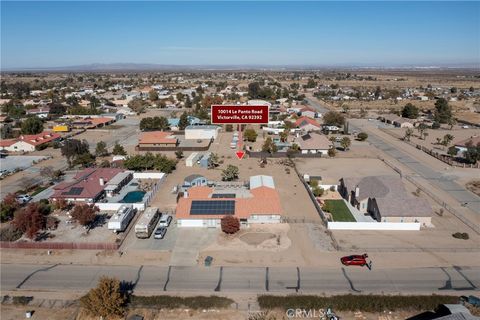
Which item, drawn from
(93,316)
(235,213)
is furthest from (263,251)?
(93,316)

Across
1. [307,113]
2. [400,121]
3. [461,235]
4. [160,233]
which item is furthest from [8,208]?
[400,121]

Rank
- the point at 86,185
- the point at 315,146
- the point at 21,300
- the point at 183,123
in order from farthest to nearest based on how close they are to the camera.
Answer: the point at 183,123, the point at 315,146, the point at 86,185, the point at 21,300

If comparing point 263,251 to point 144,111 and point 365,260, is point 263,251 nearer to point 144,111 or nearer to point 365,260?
point 365,260

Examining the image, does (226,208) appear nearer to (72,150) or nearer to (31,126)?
(72,150)

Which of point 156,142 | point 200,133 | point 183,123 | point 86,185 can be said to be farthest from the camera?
point 183,123

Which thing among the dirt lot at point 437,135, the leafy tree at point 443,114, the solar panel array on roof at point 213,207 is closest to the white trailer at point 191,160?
the solar panel array on roof at point 213,207

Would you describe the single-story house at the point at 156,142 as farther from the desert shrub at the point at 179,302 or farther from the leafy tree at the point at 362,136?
the desert shrub at the point at 179,302

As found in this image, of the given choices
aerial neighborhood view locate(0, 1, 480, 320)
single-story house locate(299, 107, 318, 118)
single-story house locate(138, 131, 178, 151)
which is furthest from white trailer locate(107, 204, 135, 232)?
single-story house locate(299, 107, 318, 118)
